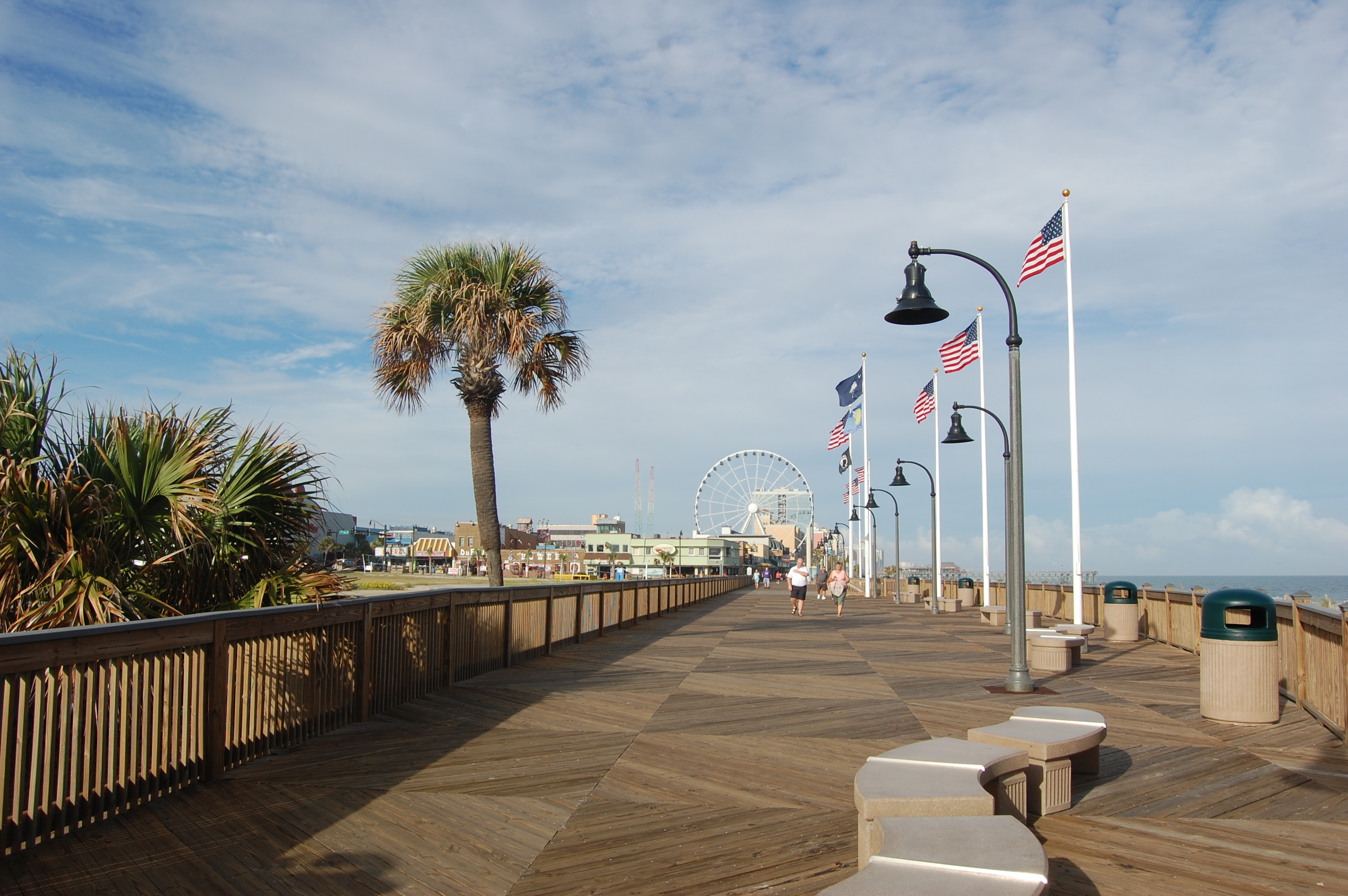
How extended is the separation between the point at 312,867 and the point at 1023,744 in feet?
11.8

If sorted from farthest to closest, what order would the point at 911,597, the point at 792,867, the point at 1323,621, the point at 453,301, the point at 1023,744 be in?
the point at 911,597 → the point at 453,301 → the point at 1323,621 → the point at 1023,744 → the point at 792,867

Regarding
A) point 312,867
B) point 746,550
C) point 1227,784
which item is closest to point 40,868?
point 312,867

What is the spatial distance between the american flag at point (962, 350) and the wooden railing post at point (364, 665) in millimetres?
20012

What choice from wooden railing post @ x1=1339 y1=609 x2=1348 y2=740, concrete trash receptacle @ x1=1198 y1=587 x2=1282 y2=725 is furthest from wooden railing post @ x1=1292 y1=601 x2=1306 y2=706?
wooden railing post @ x1=1339 y1=609 x2=1348 y2=740

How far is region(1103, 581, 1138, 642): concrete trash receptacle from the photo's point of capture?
51.6 feet

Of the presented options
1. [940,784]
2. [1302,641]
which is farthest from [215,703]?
[1302,641]

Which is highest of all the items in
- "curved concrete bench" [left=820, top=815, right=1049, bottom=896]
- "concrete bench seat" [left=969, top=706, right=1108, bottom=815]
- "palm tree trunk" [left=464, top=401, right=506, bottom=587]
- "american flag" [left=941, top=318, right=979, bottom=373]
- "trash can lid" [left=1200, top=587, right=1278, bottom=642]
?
"american flag" [left=941, top=318, right=979, bottom=373]

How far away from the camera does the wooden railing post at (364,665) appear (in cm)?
737

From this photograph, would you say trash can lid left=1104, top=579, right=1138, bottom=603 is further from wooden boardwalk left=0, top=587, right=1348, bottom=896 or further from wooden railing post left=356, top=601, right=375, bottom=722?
wooden railing post left=356, top=601, right=375, bottom=722

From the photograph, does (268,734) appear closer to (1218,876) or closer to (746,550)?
(1218,876)

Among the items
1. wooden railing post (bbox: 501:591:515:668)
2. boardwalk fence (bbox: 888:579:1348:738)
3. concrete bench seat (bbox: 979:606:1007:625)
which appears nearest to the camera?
boardwalk fence (bbox: 888:579:1348:738)

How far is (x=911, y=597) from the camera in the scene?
39.2 m

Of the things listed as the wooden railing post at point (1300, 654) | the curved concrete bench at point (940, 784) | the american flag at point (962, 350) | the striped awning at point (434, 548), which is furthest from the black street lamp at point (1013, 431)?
the striped awning at point (434, 548)

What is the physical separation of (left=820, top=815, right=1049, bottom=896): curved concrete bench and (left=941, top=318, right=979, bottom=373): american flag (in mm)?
22245
